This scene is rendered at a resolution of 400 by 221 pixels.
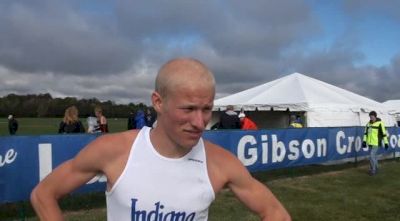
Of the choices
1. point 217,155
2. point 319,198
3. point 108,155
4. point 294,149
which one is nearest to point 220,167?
point 217,155

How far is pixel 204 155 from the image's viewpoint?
211 centimetres

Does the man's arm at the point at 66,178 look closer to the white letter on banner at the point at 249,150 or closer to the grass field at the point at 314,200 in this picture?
the grass field at the point at 314,200

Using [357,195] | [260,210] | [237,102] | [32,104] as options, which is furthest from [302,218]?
[32,104]

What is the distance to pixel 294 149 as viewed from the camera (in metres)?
13.3

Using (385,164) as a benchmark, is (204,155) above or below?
above

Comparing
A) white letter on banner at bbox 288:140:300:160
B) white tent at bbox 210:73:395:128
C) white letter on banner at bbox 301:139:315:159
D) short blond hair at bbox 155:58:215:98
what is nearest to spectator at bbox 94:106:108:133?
white letter on banner at bbox 288:140:300:160

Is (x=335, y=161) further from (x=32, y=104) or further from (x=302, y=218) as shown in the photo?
(x=32, y=104)

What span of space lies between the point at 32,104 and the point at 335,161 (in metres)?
71.6

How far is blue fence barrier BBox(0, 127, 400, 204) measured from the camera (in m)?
7.37

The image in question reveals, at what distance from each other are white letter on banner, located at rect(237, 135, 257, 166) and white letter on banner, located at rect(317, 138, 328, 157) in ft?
10.2

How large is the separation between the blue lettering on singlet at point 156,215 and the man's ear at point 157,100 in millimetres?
368

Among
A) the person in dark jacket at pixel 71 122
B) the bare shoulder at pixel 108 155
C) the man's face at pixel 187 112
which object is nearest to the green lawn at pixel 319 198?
the person in dark jacket at pixel 71 122

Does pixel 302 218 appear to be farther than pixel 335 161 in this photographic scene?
No

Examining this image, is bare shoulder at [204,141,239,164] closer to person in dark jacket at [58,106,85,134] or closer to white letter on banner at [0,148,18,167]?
white letter on banner at [0,148,18,167]
